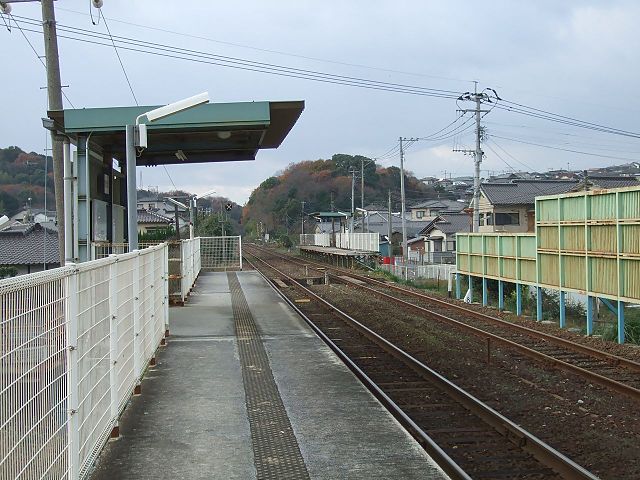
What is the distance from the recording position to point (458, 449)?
20.9ft

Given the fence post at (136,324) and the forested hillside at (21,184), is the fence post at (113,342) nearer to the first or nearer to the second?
the fence post at (136,324)

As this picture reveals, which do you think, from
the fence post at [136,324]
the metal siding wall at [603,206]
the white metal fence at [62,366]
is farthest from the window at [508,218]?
the white metal fence at [62,366]

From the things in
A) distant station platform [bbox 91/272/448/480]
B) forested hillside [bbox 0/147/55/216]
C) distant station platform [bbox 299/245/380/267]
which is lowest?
distant station platform [bbox 91/272/448/480]

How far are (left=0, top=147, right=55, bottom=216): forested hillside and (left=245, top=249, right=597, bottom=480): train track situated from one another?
49.9 meters

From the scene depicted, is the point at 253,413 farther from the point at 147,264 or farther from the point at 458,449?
the point at 147,264

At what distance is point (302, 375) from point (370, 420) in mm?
2428

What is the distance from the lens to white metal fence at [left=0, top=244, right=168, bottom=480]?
10.5ft

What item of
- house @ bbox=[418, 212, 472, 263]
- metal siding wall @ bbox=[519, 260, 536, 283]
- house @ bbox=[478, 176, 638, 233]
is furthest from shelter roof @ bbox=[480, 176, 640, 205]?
metal siding wall @ bbox=[519, 260, 536, 283]

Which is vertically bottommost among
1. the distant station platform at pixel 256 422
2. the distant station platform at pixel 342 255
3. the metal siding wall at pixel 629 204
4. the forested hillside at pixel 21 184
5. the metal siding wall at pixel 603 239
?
the distant station platform at pixel 256 422

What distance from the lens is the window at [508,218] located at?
143 feet

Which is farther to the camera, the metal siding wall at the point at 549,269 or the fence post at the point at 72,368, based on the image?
the metal siding wall at the point at 549,269

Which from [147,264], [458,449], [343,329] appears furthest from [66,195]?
[458,449]

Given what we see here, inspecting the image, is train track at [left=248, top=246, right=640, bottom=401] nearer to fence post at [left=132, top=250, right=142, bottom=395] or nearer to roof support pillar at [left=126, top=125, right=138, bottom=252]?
fence post at [left=132, top=250, right=142, bottom=395]

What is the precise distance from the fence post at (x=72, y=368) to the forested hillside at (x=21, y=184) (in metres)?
54.2
